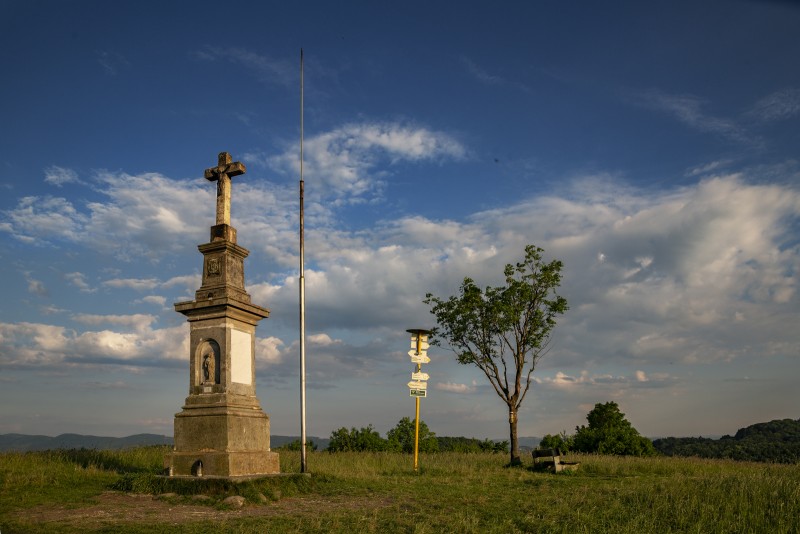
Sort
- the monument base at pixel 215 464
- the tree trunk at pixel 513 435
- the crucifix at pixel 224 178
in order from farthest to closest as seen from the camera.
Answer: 1. the tree trunk at pixel 513 435
2. the crucifix at pixel 224 178
3. the monument base at pixel 215 464

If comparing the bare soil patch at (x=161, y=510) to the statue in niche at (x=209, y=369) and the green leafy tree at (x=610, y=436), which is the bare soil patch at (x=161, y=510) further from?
the green leafy tree at (x=610, y=436)

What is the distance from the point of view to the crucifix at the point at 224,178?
647 inches

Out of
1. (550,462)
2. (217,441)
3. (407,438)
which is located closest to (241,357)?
(217,441)

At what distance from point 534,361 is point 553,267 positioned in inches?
153

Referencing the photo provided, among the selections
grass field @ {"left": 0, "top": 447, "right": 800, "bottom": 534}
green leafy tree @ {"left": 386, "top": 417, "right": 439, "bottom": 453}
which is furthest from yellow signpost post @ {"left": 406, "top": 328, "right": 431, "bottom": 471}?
green leafy tree @ {"left": 386, "top": 417, "right": 439, "bottom": 453}

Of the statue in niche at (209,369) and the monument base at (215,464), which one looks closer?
the monument base at (215,464)

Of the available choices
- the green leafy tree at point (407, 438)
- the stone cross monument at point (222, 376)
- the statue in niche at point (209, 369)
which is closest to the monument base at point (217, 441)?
the stone cross monument at point (222, 376)

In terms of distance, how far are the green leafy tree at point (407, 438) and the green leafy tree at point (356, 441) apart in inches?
27.6

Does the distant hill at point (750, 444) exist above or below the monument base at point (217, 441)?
below

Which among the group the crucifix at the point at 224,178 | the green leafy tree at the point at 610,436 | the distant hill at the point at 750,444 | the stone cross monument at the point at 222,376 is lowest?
the distant hill at the point at 750,444

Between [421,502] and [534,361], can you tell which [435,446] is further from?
[421,502]

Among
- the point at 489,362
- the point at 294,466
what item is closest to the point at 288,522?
the point at 294,466

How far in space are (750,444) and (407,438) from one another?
65.4 ft

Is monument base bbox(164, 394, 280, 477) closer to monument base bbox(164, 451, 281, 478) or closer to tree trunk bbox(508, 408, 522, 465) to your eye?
monument base bbox(164, 451, 281, 478)
